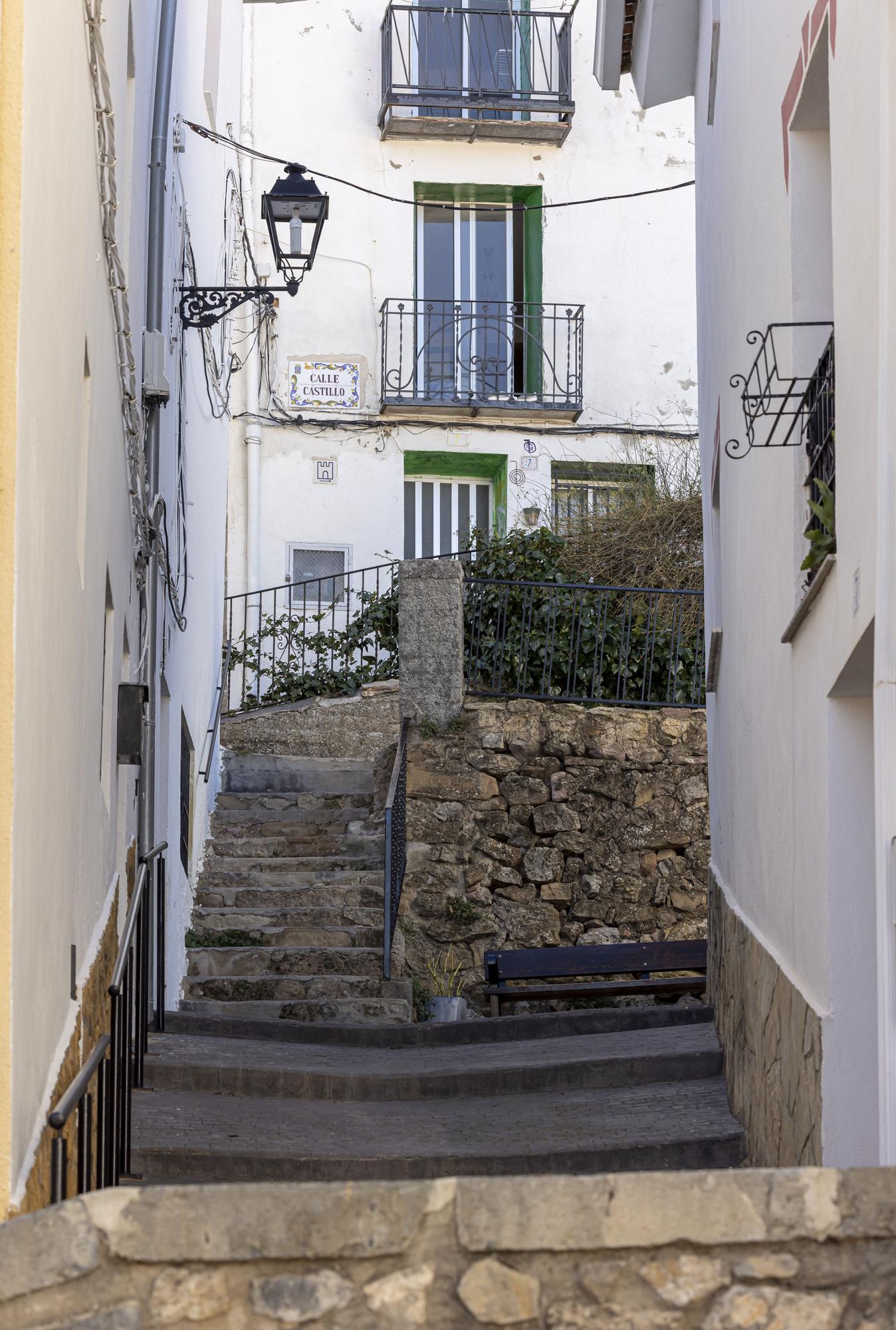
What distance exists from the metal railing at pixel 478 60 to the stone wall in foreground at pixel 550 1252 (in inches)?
570

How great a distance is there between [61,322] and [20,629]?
106cm

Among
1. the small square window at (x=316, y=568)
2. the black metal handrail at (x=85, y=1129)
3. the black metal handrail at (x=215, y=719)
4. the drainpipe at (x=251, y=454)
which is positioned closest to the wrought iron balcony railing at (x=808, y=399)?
the black metal handrail at (x=85, y=1129)

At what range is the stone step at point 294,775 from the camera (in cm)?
1215

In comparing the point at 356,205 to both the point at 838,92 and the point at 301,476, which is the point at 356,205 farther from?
the point at 838,92

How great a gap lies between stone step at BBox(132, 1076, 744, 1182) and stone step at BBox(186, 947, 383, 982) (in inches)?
99.0

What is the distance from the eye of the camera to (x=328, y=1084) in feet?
23.7

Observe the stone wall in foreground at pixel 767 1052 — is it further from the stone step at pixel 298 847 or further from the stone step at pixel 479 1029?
the stone step at pixel 298 847

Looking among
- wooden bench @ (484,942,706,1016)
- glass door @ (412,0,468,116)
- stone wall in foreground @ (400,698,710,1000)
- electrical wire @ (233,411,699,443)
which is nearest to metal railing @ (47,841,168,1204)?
wooden bench @ (484,942,706,1016)

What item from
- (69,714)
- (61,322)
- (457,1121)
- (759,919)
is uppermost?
(61,322)

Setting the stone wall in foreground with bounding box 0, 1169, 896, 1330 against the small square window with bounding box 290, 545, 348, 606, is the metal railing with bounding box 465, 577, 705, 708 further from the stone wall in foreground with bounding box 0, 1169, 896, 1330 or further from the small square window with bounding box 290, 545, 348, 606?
the stone wall in foreground with bounding box 0, 1169, 896, 1330

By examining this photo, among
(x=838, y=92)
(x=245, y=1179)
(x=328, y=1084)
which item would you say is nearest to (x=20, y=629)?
(x=838, y=92)

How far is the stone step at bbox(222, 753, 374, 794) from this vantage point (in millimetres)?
12148

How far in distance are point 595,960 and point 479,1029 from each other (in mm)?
1113

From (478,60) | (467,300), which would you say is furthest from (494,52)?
(467,300)
